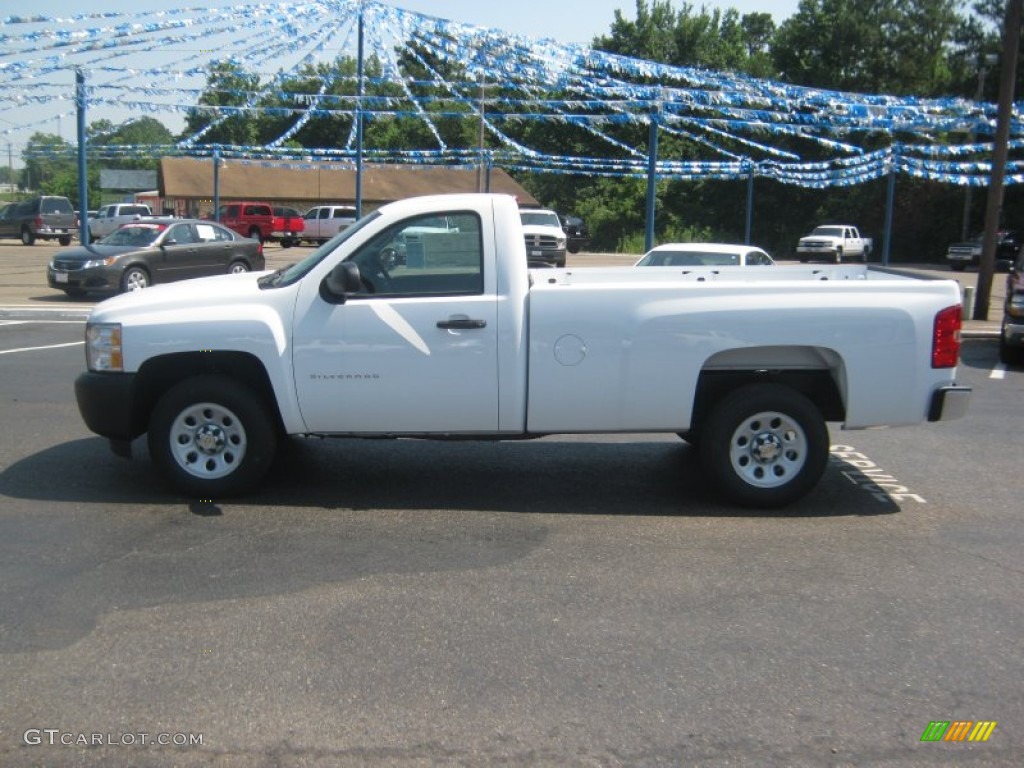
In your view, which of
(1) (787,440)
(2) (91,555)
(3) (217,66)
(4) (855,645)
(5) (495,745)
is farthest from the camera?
(3) (217,66)

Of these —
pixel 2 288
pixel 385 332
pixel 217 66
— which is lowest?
pixel 2 288

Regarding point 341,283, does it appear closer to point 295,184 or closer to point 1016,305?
point 1016,305

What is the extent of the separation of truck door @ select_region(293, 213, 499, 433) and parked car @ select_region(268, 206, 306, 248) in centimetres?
4077

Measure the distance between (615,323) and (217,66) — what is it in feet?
59.3

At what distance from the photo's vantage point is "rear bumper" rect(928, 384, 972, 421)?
6.40 metres

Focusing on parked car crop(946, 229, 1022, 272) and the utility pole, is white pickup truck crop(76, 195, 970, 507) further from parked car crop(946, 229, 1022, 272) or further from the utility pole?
parked car crop(946, 229, 1022, 272)

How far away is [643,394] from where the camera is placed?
21.0ft

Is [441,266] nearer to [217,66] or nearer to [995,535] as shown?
[995,535]

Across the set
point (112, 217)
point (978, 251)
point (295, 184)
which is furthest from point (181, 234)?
point (295, 184)

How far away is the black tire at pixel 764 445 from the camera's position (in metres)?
6.48

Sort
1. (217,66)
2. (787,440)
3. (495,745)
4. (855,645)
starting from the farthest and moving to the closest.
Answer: (217,66)
(787,440)
(855,645)
(495,745)

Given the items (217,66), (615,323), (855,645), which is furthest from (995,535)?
(217,66)

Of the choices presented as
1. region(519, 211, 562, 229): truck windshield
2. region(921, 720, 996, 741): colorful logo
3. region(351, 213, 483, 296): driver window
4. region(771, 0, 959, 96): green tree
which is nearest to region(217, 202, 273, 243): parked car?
region(519, 211, 562, 229): truck windshield

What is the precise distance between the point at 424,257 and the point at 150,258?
15.0 meters
